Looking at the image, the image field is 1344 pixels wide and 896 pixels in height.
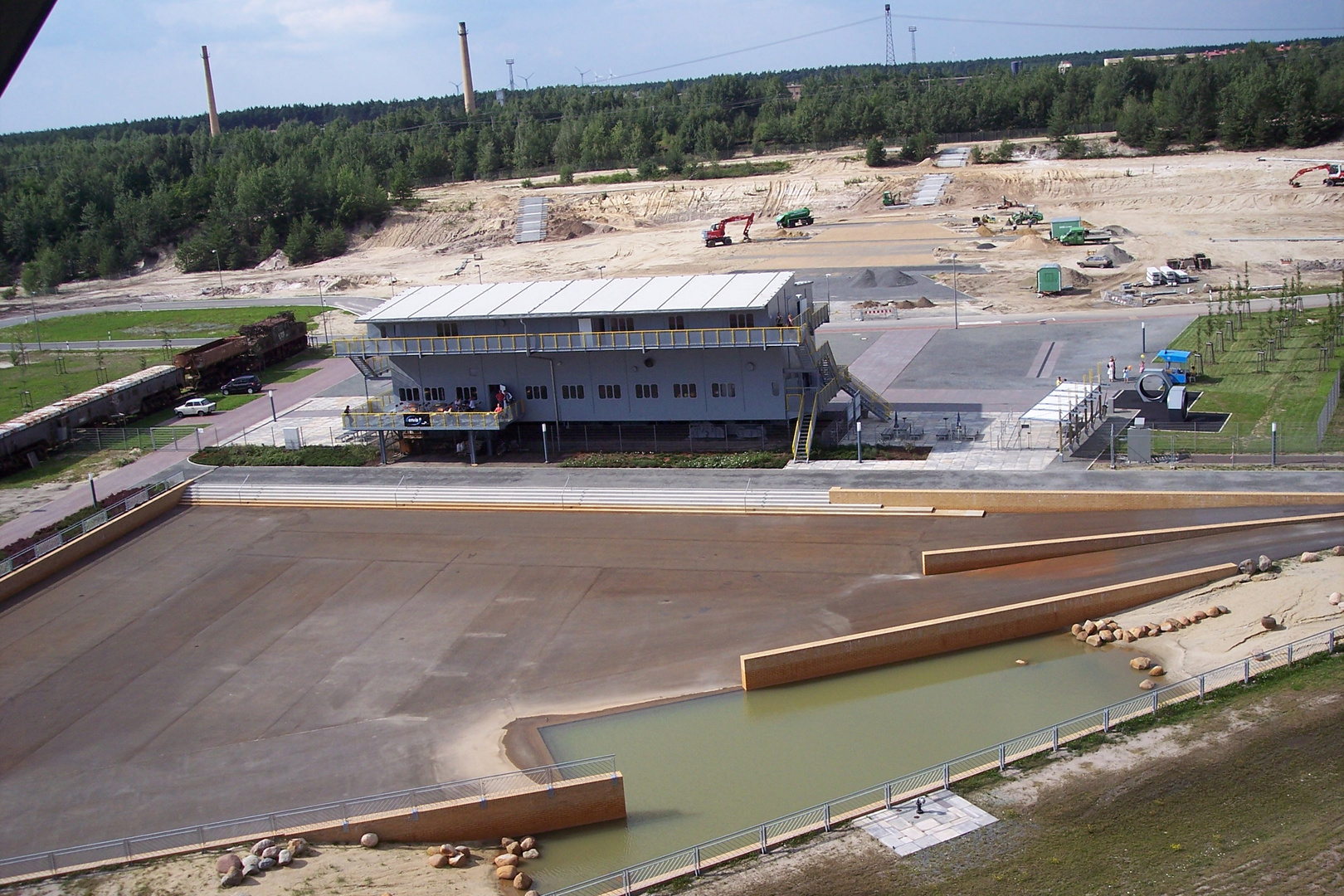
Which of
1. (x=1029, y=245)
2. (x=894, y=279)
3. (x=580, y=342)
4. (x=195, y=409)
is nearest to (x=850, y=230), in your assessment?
(x=1029, y=245)

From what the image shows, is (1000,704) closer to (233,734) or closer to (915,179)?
(233,734)

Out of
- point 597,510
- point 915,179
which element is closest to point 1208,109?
point 915,179

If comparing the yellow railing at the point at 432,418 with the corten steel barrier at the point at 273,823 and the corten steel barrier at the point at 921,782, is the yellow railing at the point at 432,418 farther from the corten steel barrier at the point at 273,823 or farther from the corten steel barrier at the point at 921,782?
the corten steel barrier at the point at 921,782

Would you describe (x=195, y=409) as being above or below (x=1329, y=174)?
below

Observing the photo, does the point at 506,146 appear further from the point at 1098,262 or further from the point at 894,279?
the point at 1098,262

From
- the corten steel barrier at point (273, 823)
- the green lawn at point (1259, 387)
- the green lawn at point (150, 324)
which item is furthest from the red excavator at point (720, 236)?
the corten steel barrier at point (273, 823)

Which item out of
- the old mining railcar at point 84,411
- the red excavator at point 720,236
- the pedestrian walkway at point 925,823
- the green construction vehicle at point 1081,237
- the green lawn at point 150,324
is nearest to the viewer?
the pedestrian walkway at point 925,823

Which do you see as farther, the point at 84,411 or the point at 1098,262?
the point at 1098,262
